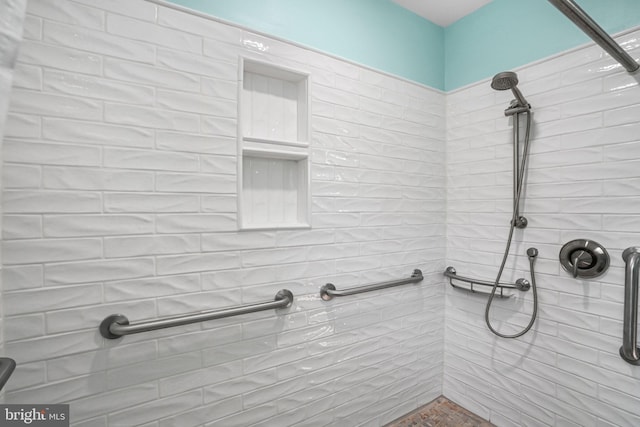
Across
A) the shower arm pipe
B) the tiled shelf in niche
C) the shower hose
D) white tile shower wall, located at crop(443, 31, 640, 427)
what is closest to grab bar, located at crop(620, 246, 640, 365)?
white tile shower wall, located at crop(443, 31, 640, 427)

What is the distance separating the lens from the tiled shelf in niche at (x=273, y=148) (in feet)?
4.02

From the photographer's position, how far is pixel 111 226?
95cm

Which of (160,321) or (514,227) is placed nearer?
(160,321)

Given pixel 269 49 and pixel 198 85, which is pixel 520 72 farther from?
pixel 198 85

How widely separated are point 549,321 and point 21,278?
6.72ft

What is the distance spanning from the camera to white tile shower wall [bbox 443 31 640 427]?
3.90 feet

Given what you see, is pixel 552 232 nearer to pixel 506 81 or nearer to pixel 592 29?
pixel 506 81

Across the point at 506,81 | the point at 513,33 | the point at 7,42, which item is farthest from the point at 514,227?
the point at 7,42

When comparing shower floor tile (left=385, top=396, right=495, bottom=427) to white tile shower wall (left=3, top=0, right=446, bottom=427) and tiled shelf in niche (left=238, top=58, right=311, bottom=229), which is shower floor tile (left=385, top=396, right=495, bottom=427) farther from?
tiled shelf in niche (left=238, top=58, right=311, bottom=229)

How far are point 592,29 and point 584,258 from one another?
0.91 m

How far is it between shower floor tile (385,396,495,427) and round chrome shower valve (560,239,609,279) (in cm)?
98

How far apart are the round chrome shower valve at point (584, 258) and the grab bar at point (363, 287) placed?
653 mm

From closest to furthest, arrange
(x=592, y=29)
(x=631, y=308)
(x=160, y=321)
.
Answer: (x=592, y=29) < (x=160, y=321) < (x=631, y=308)

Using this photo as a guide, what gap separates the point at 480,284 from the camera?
5.34 ft
